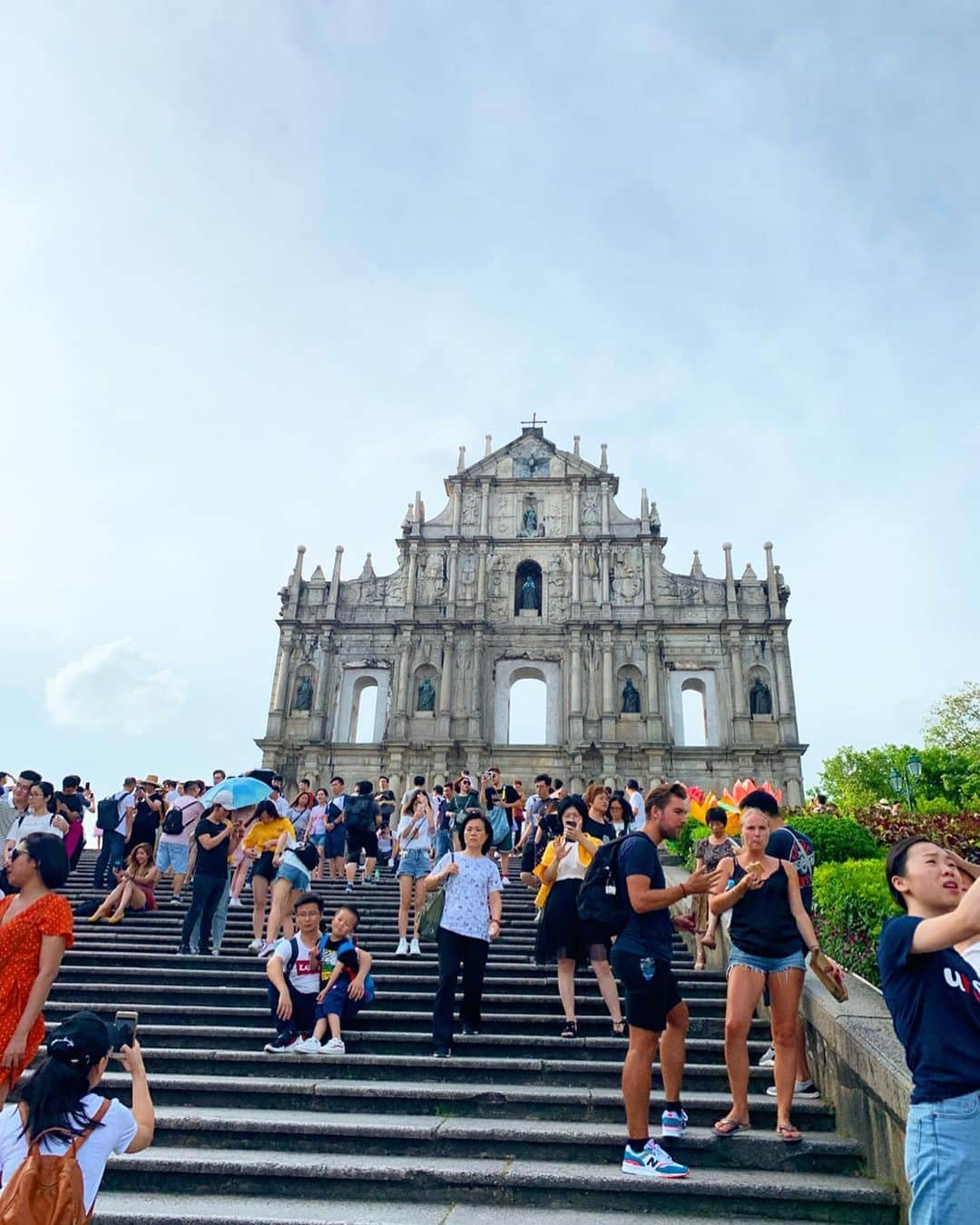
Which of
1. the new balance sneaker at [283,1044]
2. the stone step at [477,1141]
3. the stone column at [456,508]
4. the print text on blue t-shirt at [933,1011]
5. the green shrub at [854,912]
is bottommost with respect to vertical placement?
the stone step at [477,1141]

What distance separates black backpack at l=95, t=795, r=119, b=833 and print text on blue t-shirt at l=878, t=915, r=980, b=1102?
464 inches

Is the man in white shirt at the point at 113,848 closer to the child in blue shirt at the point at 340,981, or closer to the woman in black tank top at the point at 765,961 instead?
the child in blue shirt at the point at 340,981

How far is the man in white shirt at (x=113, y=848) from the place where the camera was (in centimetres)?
1218

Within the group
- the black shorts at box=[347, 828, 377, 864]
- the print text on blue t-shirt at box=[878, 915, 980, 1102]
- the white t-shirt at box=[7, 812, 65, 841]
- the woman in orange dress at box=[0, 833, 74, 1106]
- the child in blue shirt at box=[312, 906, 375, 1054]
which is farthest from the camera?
the black shorts at box=[347, 828, 377, 864]

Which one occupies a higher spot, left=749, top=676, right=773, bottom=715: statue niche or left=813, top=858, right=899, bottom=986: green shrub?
left=749, top=676, right=773, bottom=715: statue niche

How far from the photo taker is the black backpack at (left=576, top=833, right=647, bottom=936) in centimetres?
496

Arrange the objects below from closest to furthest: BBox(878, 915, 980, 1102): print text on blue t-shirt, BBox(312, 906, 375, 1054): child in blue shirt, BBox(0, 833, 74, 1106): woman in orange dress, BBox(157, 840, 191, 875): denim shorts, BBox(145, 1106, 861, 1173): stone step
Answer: BBox(878, 915, 980, 1102): print text on blue t-shirt < BBox(0, 833, 74, 1106): woman in orange dress < BBox(145, 1106, 861, 1173): stone step < BBox(312, 906, 375, 1054): child in blue shirt < BBox(157, 840, 191, 875): denim shorts

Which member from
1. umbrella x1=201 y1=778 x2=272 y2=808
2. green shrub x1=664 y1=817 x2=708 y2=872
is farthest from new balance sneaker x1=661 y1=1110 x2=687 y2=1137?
green shrub x1=664 y1=817 x2=708 y2=872

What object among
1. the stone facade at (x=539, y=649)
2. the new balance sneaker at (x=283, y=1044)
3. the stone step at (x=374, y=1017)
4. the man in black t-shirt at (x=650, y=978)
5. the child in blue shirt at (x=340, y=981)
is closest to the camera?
the man in black t-shirt at (x=650, y=978)

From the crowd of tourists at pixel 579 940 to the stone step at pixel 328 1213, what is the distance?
1.09 feet

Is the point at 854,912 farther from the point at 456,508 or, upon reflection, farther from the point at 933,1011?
the point at 456,508

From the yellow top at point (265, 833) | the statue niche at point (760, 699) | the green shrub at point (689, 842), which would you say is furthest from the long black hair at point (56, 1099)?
the statue niche at point (760, 699)

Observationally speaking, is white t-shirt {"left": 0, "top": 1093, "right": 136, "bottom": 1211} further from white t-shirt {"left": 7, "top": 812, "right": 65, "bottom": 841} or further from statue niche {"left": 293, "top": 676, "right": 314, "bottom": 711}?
statue niche {"left": 293, "top": 676, "right": 314, "bottom": 711}

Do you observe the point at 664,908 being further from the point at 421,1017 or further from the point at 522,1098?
the point at 421,1017
